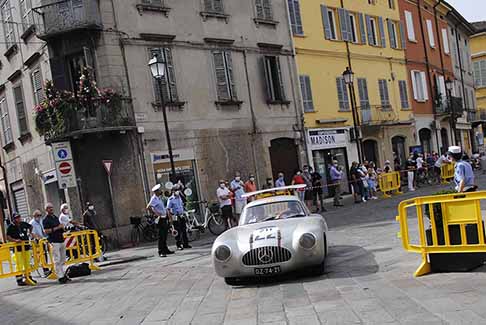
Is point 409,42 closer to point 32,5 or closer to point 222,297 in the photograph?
point 32,5

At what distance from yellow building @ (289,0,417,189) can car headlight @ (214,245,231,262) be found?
18.6 m

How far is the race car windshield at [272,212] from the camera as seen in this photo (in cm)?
1056

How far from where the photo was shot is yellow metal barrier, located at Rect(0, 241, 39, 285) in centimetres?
1327

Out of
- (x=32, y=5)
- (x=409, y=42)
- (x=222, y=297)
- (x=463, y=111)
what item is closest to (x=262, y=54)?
(x=32, y=5)

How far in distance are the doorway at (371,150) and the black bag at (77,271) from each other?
21.0 m

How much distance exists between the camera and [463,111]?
144 feet

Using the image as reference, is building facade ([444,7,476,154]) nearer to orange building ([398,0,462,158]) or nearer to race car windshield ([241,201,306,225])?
orange building ([398,0,462,158])

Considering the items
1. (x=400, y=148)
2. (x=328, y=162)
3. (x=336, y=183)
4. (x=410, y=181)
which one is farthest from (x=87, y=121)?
(x=400, y=148)

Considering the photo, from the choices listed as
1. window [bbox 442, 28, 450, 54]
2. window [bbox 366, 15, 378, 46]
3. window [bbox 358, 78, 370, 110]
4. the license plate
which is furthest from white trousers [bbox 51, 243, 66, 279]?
window [bbox 442, 28, 450, 54]

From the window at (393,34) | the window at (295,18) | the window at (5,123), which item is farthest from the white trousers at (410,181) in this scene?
the window at (5,123)

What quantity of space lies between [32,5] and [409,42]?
81.4 ft

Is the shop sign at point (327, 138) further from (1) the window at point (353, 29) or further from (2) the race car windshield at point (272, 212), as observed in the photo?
(2) the race car windshield at point (272, 212)

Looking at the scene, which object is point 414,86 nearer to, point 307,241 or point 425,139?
point 425,139

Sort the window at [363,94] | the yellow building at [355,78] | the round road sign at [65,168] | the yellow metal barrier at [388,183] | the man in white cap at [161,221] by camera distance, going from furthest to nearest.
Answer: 1. the window at [363,94]
2. the yellow building at [355,78]
3. the yellow metal barrier at [388,183]
4. the round road sign at [65,168]
5. the man in white cap at [161,221]
